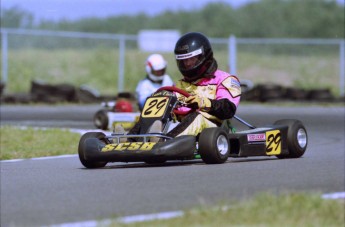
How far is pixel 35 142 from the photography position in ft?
39.5

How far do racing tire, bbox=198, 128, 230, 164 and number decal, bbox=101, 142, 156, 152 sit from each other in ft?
1.47

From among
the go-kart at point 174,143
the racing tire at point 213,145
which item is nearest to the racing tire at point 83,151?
the go-kart at point 174,143

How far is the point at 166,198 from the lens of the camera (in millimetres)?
6242

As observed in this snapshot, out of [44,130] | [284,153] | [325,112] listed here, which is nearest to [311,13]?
[325,112]

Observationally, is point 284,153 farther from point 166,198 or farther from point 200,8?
point 200,8

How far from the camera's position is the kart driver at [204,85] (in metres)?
9.01

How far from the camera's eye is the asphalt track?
5902mm

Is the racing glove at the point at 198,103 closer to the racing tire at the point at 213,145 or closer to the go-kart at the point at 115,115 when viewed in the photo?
the racing tire at the point at 213,145

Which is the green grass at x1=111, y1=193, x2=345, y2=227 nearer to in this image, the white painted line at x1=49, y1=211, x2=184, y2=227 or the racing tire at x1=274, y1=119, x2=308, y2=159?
the white painted line at x1=49, y1=211, x2=184, y2=227

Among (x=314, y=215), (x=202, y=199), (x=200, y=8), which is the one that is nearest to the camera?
(x=314, y=215)

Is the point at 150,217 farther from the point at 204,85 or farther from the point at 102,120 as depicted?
the point at 102,120

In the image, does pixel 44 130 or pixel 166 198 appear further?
pixel 44 130

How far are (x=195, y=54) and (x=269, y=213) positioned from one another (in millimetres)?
4100

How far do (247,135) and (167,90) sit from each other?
851mm
